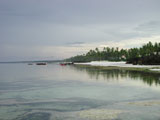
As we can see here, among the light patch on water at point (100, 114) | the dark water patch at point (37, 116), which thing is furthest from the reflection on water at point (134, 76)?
the dark water patch at point (37, 116)

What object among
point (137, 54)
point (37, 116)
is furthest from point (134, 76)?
point (137, 54)

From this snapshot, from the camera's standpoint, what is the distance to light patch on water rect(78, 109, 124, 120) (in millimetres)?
10000

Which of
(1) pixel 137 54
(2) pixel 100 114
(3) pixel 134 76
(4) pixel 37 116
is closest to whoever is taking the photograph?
(4) pixel 37 116

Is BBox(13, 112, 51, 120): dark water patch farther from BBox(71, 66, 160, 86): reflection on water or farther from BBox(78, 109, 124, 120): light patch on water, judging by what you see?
BBox(71, 66, 160, 86): reflection on water

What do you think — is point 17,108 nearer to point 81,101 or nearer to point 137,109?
point 81,101

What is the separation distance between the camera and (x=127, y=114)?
416 inches

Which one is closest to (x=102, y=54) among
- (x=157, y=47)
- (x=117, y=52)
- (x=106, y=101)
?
(x=117, y=52)

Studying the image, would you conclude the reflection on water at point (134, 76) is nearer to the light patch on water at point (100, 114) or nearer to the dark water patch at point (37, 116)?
the light patch on water at point (100, 114)

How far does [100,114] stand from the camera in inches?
418

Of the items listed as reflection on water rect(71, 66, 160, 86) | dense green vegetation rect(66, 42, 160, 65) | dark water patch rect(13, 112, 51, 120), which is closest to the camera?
dark water patch rect(13, 112, 51, 120)

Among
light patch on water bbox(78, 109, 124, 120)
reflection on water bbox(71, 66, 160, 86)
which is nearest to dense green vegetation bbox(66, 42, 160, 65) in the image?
reflection on water bbox(71, 66, 160, 86)

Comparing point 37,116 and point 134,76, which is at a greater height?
point 134,76

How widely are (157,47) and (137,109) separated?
9732 cm

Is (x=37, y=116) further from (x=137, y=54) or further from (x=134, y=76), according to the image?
(x=137, y=54)
